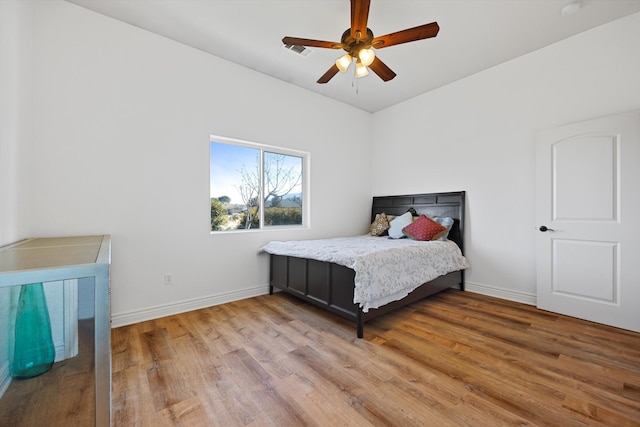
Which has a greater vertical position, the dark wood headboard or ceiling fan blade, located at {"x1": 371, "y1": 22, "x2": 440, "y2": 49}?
ceiling fan blade, located at {"x1": 371, "y1": 22, "x2": 440, "y2": 49}

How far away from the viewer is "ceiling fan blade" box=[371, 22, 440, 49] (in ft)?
6.40

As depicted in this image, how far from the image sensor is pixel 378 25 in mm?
2564

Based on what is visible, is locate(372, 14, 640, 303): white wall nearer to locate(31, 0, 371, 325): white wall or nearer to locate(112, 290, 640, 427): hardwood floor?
locate(112, 290, 640, 427): hardwood floor

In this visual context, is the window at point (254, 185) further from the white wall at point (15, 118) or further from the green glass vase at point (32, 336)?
the green glass vase at point (32, 336)

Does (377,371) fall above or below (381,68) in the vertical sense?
below

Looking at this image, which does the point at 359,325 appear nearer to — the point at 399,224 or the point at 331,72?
the point at 399,224

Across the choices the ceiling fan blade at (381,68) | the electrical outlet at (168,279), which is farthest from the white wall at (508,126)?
the electrical outlet at (168,279)

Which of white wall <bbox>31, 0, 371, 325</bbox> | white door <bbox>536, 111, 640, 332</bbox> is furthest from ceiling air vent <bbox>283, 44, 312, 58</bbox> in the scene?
white door <bbox>536, 111, 640, 332</bbox>

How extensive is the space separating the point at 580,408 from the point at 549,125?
2.78m

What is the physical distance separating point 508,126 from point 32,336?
4.36m

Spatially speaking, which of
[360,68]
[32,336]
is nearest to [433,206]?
[360,68]

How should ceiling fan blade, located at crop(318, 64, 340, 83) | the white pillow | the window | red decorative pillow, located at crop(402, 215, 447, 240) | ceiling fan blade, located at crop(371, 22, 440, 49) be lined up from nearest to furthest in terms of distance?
ceiling fan blade, located at crop(371, 22, 440, 49), ceiling fan blade, located at crop(318, 64, 340, 83), the window, red decorative pillow, located at crop(402, 215, 447, 240), the white pillow

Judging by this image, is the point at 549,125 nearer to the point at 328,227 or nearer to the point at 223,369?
the point at 328,227

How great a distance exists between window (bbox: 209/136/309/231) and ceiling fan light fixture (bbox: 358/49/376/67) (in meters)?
1.72
